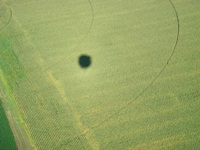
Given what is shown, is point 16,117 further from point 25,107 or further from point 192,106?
point 192,106

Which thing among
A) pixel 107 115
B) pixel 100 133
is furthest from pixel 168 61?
pixel 100 133

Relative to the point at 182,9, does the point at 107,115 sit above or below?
below

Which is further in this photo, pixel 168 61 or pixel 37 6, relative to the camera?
pixel 37 6

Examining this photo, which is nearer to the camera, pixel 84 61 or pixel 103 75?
pixel 103 75

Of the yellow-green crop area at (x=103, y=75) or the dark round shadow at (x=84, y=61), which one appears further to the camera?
the dark round shadow at (x=84, y=61)
